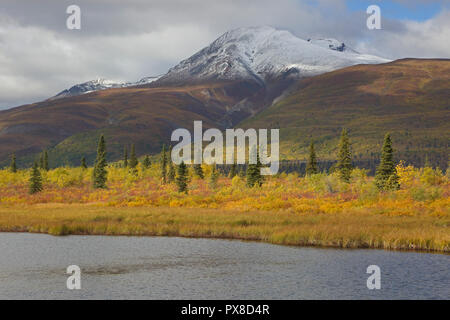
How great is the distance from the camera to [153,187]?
10694cm

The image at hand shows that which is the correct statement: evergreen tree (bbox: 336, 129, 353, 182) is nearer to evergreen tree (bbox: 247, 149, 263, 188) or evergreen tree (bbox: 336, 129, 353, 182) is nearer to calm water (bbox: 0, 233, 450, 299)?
evergreen tree (bbox: 247, 149, 263, 188)

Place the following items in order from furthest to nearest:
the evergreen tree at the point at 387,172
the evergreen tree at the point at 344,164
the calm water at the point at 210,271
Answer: the evergreen tree at the point at 344,164 < the evergreen tree at the point at 387,172 < the calm water at the point at 210,271

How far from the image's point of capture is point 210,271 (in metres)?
37.1

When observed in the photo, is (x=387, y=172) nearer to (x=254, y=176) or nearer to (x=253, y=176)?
(x=254, y=176)

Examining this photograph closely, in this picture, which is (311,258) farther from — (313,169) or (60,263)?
(313,169)

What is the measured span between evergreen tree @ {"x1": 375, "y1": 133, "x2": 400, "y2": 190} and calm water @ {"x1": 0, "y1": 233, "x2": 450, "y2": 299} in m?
34.9

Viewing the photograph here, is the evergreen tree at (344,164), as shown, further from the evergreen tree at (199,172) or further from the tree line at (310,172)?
the evergreen tree at (199,172)

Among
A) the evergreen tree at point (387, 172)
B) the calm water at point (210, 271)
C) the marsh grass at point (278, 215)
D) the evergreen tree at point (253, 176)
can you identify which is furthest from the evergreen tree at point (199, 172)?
the calm water at point (210, 271)

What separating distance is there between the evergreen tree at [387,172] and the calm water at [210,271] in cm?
3491

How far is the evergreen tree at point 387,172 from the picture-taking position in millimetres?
76188

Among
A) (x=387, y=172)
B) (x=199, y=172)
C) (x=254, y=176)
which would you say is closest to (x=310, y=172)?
(x=254, y=176)
